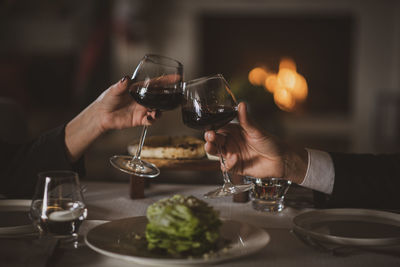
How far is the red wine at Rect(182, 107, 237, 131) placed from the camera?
1.07 m

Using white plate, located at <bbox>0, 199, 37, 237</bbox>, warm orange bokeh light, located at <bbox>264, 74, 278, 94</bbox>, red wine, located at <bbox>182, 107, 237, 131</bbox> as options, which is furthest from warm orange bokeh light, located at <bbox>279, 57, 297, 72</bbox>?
white plate, located at <bbox>0, 199, 37, 237</bbox>

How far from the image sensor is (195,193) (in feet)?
4.09

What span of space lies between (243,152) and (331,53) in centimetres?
455

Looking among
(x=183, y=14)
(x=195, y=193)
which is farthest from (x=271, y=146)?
(x=183, y=14)

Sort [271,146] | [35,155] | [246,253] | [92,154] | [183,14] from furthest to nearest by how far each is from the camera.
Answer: [183,14] < [92,154] < [35,155] < [271,146] < [246,253]

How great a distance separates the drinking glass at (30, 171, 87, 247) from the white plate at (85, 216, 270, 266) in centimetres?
5

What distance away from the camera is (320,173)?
1132mm

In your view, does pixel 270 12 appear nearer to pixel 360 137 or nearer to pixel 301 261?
pixel 360 137

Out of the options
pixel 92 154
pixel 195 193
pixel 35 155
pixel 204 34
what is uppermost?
pixel 204 34

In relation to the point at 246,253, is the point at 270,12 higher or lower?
higher

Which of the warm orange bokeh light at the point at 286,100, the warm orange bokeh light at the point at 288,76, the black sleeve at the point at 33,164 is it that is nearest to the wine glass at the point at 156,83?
the black sleeve at the point at 33,164

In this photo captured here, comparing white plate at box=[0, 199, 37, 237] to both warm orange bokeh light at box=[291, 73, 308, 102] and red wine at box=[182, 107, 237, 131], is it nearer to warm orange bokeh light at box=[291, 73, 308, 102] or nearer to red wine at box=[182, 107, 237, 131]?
red wine at box=[182, 107, 237, 131]

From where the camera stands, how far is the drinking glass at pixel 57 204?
2.59ft

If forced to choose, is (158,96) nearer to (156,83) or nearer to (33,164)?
(156,83)
